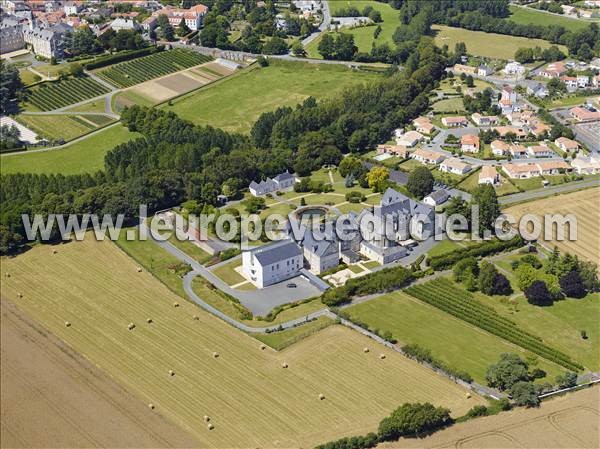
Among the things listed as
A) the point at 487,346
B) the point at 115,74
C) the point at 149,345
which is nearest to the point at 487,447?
the point at 487,346

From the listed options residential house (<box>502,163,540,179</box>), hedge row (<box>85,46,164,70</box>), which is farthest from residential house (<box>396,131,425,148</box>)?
hedge row (<box>85,46,164,70</box>)

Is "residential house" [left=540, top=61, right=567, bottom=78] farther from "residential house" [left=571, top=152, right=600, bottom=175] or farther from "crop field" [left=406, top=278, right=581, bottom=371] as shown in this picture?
"crop field" [left=406, top=278, right=581, bottom=371]

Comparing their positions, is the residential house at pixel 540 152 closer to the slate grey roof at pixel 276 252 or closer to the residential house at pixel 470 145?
the residential house at pixel 470 145

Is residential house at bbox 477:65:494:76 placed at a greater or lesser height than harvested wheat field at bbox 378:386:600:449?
greater

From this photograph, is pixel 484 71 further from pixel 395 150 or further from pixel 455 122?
pixel 395 150

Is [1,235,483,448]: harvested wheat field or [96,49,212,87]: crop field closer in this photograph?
[1,235,483,448]: harvested wheat field

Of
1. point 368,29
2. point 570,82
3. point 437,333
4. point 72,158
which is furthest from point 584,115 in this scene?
point 72,158

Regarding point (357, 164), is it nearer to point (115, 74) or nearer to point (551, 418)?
point (551, 418)
